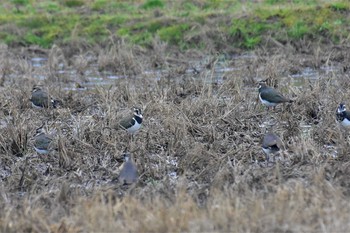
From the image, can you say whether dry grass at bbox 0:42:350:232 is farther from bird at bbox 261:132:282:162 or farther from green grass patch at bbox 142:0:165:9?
green grass patch at bbox 142:0:165:9

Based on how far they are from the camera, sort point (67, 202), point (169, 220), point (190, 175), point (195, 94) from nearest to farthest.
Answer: point (169, 220) < point (67, 202) < point (190, 175) < point (195, 94)

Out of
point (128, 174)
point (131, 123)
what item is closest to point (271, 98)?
point (131, 123)

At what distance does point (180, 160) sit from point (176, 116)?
1827 mm

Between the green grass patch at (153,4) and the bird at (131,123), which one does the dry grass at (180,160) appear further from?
the green grass patch at (153,4)

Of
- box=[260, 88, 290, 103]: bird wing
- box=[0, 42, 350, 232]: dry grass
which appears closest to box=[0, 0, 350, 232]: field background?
box=[0, 42, 350, 232]: dry grass

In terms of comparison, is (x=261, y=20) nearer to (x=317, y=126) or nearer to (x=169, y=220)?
(x=317, y=126)

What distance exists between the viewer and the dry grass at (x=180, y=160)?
7.84 m

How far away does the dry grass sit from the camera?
7.84 metres

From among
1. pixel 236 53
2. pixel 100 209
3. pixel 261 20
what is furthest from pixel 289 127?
pixel 261 20

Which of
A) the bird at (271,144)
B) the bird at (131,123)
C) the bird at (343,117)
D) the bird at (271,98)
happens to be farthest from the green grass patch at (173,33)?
the bird at (271,144)

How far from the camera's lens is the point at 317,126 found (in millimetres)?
12688

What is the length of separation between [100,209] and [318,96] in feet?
23.6

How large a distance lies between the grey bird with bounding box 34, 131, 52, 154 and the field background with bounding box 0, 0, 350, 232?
182 mm

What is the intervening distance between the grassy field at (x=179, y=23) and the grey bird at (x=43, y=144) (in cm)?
993
